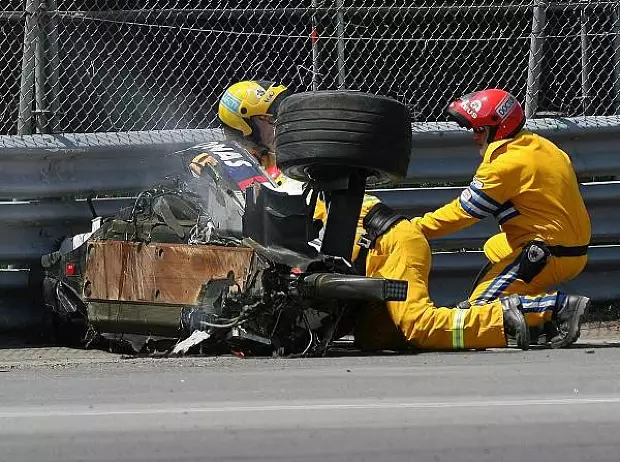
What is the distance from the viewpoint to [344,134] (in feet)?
18.9

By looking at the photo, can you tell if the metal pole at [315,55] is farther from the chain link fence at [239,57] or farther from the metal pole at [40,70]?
the metal pole at [40,70]

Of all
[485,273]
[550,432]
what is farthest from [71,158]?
[550,432]

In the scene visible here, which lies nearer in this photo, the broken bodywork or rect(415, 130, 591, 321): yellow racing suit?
the broken bodywork

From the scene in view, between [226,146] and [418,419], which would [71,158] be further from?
[418,419]

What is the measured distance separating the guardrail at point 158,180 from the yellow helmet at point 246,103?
464 mm

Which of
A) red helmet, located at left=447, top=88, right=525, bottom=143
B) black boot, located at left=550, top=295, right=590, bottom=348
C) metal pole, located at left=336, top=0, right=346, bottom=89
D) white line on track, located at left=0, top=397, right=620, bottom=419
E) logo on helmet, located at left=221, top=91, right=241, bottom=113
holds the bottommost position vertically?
black boot, located at left=550, top=295, right=590, bottom=348

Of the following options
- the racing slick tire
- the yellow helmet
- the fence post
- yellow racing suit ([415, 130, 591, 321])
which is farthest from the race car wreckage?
the fence post

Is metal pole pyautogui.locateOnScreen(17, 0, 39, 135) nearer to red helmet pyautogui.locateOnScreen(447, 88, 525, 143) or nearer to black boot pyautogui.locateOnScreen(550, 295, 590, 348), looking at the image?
red helmet pyautogui.locateOnScreen(447, 88, 525, 143)

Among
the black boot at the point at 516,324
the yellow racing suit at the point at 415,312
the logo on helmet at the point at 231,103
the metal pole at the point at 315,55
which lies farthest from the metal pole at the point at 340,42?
the black boot at the point at 516,324

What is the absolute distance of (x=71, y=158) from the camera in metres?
7.23

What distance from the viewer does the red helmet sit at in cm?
666

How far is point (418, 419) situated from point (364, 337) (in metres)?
2.42

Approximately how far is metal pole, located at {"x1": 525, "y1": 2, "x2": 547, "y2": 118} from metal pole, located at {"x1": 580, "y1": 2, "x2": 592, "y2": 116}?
0.25 metres

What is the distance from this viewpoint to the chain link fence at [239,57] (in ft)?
23.7
